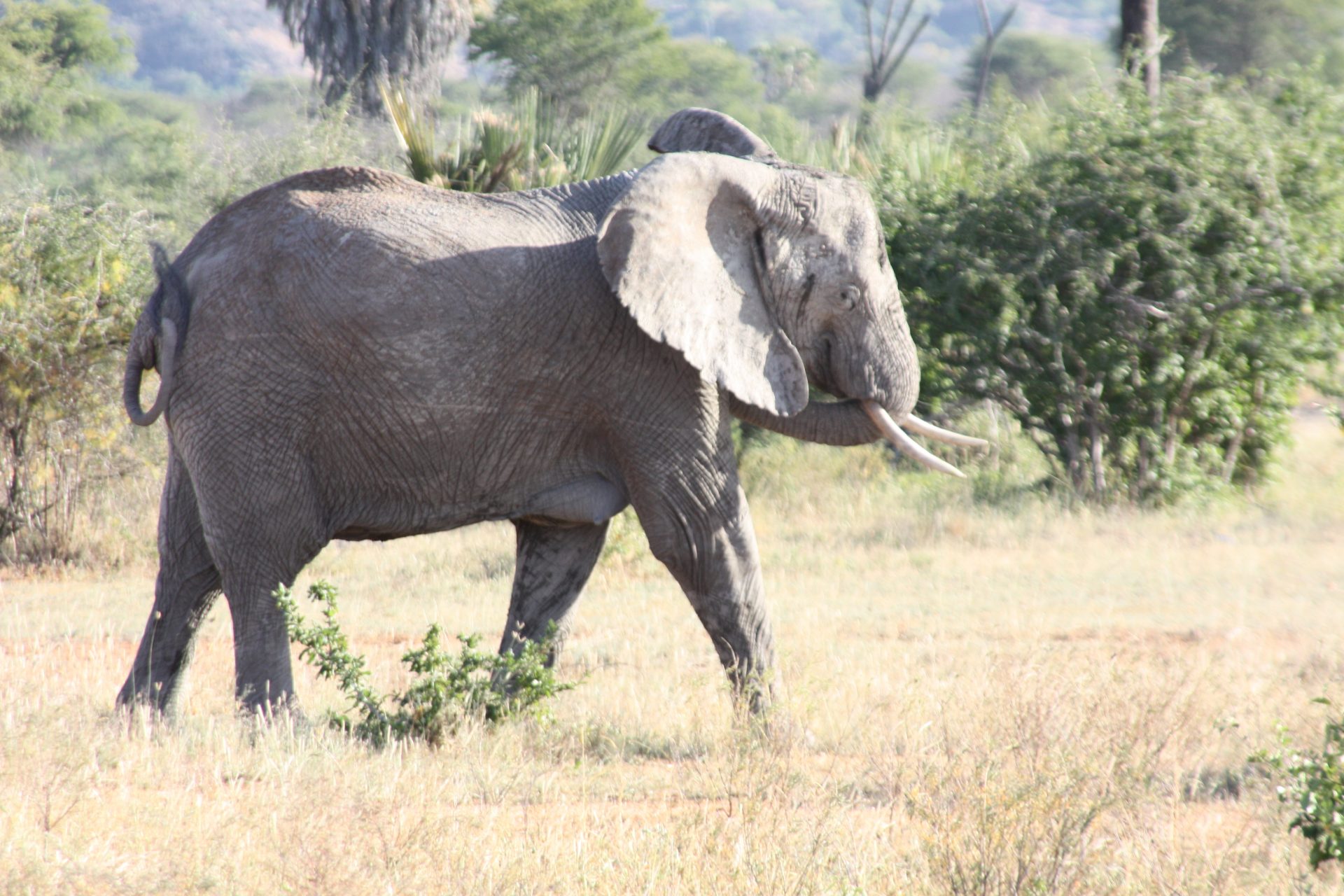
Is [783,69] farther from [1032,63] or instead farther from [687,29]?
[687,29]

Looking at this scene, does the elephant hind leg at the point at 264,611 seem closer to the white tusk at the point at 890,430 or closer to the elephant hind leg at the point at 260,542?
the elephant hind leg at the point at 260,542

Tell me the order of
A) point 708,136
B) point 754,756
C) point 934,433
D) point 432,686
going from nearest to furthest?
point 754,756, point 432,686, point 934,433, point 708,136

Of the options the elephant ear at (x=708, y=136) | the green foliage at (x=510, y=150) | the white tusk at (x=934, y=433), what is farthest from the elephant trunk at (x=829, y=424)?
the green foliage at (x=510, y=150)

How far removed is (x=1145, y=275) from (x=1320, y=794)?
340 inches

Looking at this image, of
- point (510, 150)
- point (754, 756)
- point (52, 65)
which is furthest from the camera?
point (52, 65)

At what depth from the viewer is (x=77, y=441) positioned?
418 inches

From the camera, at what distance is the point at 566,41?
4138cm

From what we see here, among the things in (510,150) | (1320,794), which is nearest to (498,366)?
(1320,794)

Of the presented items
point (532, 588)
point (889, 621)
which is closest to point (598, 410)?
point (532, 588)

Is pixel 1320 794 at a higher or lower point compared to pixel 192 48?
lower

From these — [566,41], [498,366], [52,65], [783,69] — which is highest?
[566,41]

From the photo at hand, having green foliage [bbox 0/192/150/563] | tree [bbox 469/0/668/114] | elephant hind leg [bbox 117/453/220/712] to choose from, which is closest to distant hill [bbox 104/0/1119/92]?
tree [bbox 469/0/668/114]

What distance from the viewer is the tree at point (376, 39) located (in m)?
22.2

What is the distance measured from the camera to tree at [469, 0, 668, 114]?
40000 millimetres
